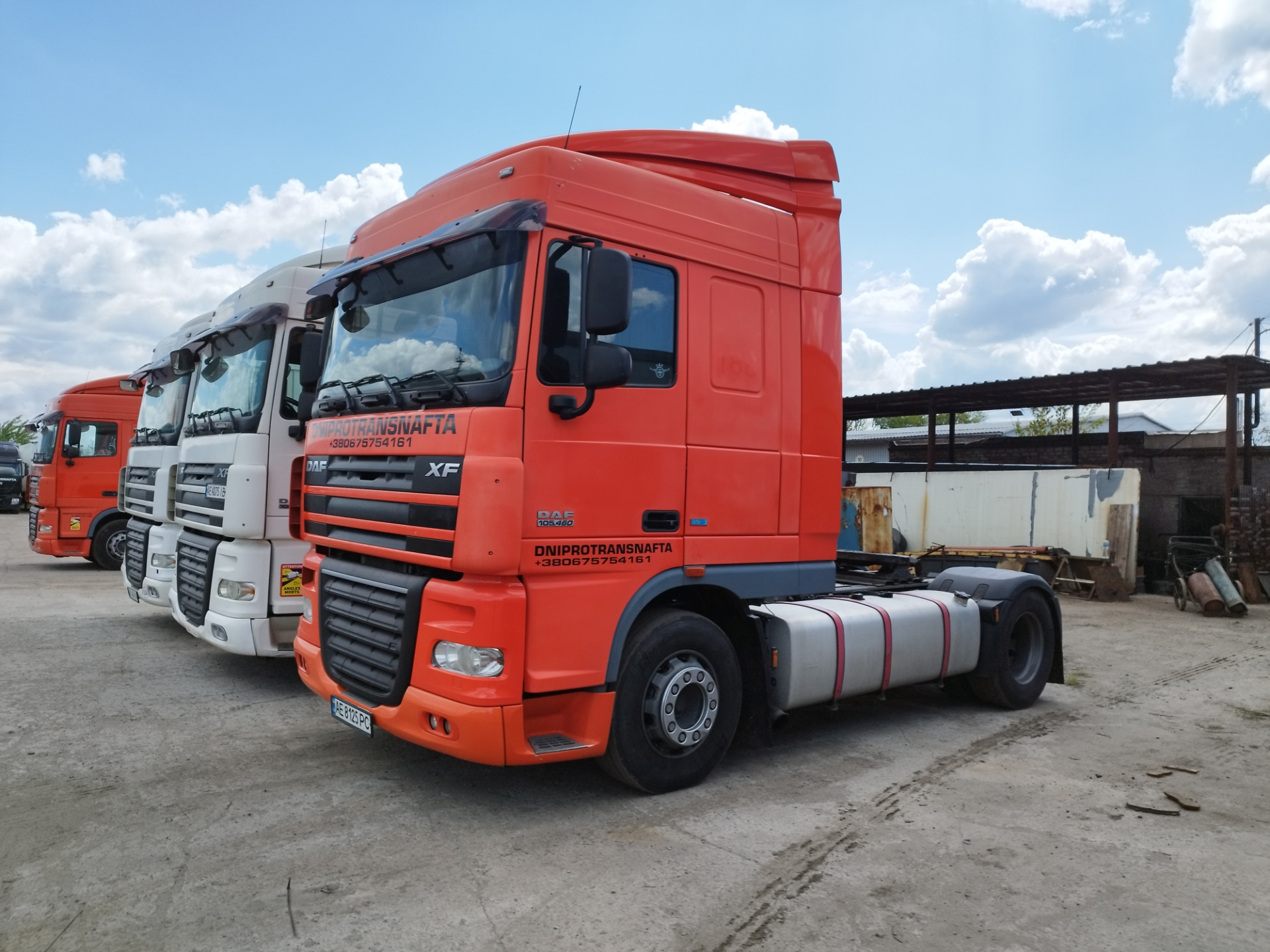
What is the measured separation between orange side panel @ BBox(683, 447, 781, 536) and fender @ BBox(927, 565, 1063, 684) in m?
2.48

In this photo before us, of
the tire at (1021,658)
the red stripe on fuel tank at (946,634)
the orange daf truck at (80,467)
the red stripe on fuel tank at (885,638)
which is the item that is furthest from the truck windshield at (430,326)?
the orange daf truck at (80,467)

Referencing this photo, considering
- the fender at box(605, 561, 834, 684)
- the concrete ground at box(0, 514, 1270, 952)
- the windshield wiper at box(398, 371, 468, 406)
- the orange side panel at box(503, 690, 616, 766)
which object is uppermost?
the windshield wiper at box(398, 371, 468, 406)

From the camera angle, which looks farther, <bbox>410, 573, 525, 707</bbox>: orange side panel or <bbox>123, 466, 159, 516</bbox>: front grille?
<bbox>123, 466, 159, 516</bbox>: front grille

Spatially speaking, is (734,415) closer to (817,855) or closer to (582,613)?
(582,613)

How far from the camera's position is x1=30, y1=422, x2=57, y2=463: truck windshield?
14.2 m

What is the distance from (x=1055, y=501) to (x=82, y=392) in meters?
16.5

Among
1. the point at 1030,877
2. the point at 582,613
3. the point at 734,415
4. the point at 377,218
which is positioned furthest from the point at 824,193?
the point at 1030,877

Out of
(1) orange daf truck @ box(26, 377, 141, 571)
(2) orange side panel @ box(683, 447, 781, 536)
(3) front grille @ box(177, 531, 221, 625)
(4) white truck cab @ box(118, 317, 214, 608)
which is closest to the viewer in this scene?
(2) orange side panel @ box(683, 447, 781, 536)

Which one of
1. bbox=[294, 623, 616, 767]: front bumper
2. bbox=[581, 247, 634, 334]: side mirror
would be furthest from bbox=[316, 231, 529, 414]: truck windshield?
bbox=[294, 623, 616, 767]: front bumper

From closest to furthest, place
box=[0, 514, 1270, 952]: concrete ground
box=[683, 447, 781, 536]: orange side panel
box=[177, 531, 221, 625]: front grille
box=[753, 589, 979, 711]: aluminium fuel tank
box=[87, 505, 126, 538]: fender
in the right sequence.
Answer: box=[0, 514, 1270, 952]: concrete ground
box=[683, 447, 781, 536]: orange side panel
box=[753, 589, 979, 711]: aluminium fuel tank
box=[177, 531, 221, 625]: front grille
box=[87, 505, 126, 538]: fender

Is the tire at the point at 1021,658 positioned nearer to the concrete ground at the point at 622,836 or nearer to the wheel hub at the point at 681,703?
the concrete ground at the point at 622,836

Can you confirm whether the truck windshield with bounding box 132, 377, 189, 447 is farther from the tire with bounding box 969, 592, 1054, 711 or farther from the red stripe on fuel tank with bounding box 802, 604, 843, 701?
the tire with bounding box 969, 592, 1054, 711

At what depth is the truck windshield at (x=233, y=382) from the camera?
266 inches

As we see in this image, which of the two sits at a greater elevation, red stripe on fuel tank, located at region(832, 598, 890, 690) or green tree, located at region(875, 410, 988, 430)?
green tree, located at region(875, 410, 988, 430)
